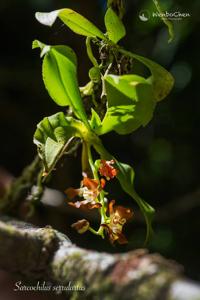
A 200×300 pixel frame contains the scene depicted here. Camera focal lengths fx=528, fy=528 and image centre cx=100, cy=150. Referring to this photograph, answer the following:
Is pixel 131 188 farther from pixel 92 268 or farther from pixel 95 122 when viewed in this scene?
pixel 92 268

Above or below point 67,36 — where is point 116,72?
above

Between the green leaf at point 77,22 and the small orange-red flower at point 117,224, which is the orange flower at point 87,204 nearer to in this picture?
the small orange-red flower at point 117,224

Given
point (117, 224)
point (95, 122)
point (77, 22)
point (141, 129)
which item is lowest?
point (141, 129)

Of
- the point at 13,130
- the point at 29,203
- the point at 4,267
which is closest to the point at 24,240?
the point at 4,267

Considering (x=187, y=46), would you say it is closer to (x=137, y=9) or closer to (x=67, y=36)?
(x=137, y=9)

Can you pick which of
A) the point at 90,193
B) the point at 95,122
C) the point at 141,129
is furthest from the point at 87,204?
the point at 141,129

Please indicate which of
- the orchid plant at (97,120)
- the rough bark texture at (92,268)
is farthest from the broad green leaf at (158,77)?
the rough bark texture at (92,268)
